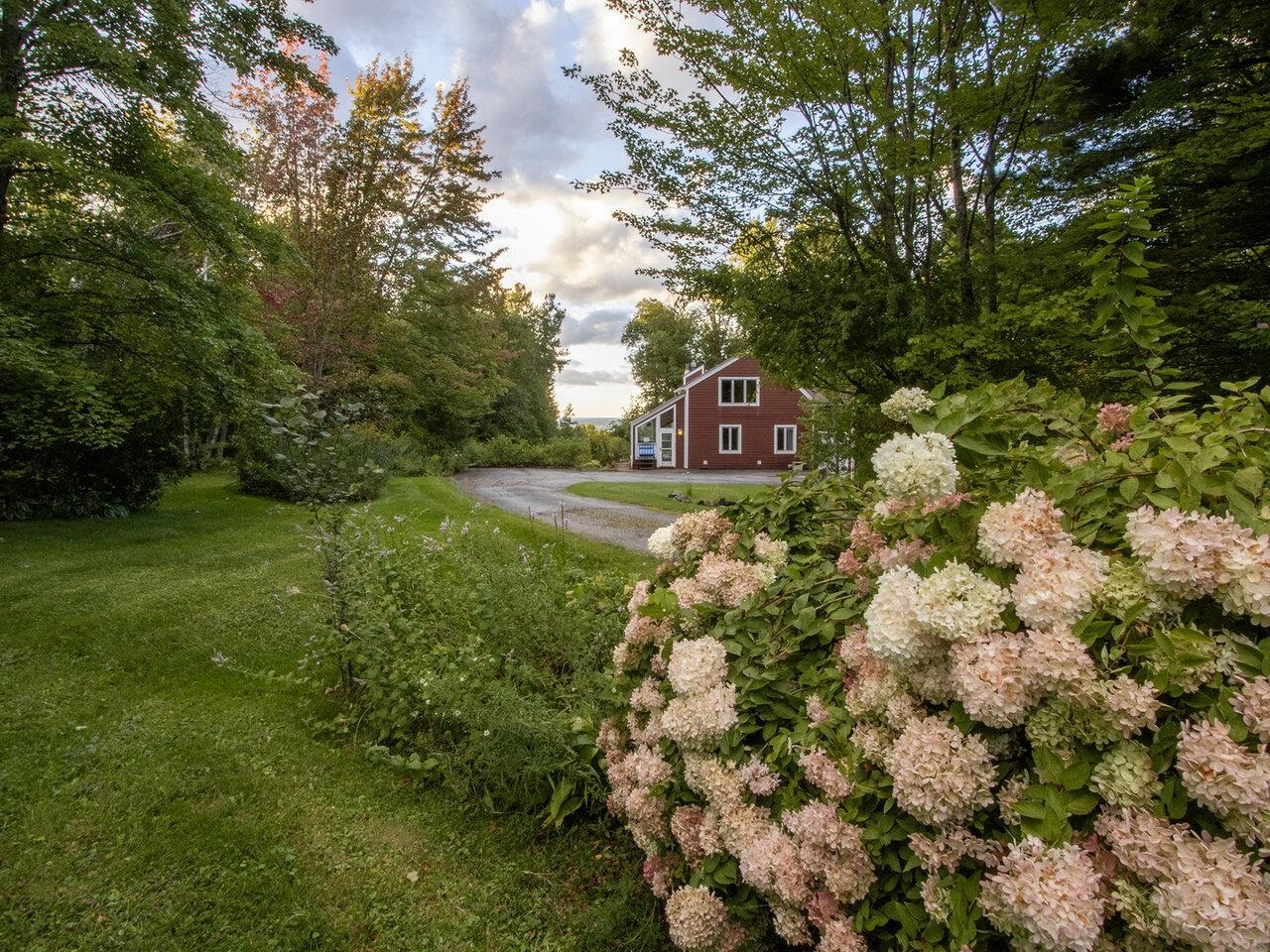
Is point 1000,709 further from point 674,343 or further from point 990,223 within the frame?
point 674,343

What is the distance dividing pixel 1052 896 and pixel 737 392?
90.7ft

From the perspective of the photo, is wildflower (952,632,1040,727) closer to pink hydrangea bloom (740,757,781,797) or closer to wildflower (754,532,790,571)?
pink hydrangea bloom (740,757,781,797)

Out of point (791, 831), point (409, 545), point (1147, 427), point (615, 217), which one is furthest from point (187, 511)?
point (1147, 427)

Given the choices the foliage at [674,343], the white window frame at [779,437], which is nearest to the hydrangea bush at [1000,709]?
the white window frame at [779,437]

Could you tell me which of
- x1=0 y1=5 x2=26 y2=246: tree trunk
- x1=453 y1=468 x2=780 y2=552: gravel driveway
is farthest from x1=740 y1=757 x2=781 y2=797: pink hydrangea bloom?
x1=0 y1=5 x2=26 y2=246: tree trunk

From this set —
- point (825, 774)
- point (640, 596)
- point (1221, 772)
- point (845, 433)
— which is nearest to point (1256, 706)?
point (1221, 772)

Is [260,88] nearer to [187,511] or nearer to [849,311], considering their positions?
[187,511]

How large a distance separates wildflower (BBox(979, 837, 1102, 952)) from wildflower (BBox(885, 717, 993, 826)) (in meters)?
0.12

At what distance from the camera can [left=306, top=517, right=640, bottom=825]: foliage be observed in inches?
106

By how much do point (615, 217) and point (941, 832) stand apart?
5.56 m

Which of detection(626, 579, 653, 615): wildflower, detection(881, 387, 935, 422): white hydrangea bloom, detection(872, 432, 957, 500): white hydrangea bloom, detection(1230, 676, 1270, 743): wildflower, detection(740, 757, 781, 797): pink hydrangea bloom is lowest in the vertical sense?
detection(740, 757, 781, 797): pink hydrangea bloom

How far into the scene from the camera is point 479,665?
3180 mm

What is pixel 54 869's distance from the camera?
2299mm

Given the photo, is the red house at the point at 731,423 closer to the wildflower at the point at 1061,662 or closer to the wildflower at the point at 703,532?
the wildflower at the point at 703,532
